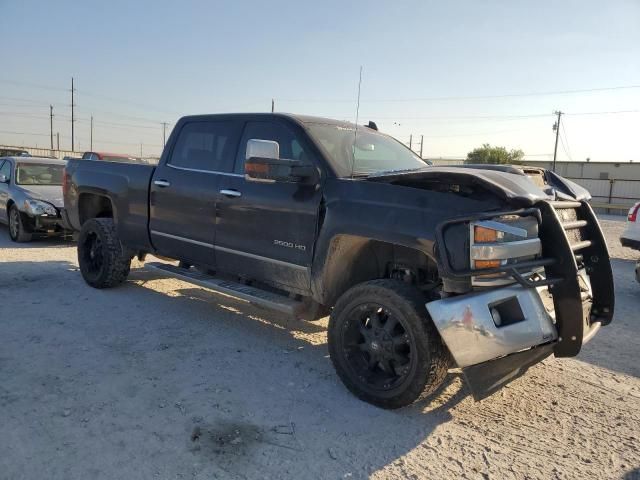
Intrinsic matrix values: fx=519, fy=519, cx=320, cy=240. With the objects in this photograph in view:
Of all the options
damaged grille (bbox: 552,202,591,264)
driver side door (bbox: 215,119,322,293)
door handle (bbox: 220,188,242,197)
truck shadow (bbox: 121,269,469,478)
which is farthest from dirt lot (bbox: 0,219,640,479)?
door handle (bbox: 220,188,242,197)

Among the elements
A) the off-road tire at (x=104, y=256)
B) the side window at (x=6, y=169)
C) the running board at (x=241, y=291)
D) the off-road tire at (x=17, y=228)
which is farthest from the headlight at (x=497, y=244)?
the side window at (x=6, y=169)

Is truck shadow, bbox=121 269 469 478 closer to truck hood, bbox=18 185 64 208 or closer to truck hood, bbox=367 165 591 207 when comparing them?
truck hood, bbox=367 165 591 207

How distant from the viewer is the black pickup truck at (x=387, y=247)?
3072 millimetres

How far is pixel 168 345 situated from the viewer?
4543 millimetres

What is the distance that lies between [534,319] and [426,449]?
100cm

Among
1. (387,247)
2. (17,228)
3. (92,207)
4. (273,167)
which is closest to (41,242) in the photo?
(17,228)

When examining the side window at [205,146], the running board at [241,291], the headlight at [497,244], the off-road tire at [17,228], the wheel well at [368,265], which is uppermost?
the side window at [205,146]

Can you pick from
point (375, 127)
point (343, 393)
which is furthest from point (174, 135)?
point (343, 393)

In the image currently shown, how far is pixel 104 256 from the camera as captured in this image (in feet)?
20.3

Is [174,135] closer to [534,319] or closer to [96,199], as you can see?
[96,199]

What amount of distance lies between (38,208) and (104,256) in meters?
4.15

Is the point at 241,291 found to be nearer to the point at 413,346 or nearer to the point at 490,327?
the point at 413,346

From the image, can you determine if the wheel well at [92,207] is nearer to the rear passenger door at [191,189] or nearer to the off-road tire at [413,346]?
the rear passenger door at [191,189]

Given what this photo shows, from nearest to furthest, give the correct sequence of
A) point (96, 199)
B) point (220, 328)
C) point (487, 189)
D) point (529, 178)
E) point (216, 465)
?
point (216, 465)
point (487, 189)
point (529, 178)
point (220, 328)
point (96, 199)
